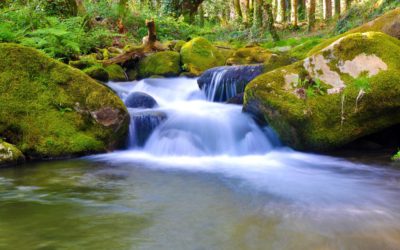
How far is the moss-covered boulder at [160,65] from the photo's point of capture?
12758mm

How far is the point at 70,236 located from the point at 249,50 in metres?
10.8

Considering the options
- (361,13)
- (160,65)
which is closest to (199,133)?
(160,65)

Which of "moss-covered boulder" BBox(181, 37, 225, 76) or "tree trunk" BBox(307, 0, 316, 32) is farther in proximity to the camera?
"tree trunk" BBox(307, 0, 316, 32)

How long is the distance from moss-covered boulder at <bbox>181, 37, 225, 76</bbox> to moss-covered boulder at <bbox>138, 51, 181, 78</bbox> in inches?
13.6

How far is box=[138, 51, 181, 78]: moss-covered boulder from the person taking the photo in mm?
12758

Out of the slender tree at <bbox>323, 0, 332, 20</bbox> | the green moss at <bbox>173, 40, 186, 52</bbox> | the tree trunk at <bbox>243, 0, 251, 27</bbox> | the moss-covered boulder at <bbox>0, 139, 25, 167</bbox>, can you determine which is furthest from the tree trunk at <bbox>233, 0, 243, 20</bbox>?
the moss-covered boulder at <bbox>0, 139, 25, 167</bbox>

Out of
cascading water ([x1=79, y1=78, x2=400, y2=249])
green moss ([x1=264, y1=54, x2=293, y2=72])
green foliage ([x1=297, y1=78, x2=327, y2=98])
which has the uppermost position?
green moss ([x1=264, y1=54, x2=293, y2=72])

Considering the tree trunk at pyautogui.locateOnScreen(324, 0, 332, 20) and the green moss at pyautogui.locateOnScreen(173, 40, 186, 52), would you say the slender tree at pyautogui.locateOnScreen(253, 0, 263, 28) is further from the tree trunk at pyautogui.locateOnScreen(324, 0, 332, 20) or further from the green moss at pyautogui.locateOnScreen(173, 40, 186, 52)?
the green moss at pyautogui.locateOnScreen(173, 40, 186, 52)

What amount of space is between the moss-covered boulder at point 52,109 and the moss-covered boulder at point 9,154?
22cm

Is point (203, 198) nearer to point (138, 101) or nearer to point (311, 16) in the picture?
point (138, 101)

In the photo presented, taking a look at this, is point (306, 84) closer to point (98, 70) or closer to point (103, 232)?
point (103, 232)

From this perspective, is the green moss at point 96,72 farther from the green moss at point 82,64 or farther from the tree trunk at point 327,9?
the tree trunk at point 327,9

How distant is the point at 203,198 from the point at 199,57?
933 cm

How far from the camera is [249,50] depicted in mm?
12875
